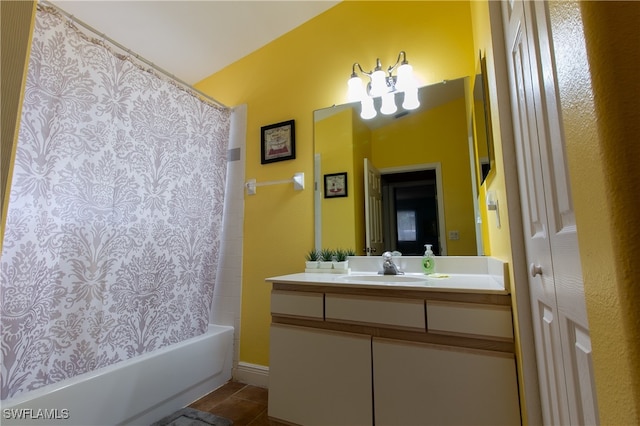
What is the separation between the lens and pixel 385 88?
174 cm

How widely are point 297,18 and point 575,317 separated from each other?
233 cm

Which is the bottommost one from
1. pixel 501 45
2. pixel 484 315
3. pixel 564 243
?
pixel 484 315

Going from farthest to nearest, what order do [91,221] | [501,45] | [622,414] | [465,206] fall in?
[465,206] < [91,221] < [501,45] < [622,414]

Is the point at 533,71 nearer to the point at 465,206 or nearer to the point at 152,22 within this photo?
the point at 465,206

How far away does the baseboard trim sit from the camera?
6.30 ft

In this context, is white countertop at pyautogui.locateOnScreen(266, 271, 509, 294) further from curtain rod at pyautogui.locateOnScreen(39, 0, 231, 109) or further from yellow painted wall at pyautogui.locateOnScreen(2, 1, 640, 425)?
curtain rod at pyautogui.locateOnScreen(39, 0, 231, 109)

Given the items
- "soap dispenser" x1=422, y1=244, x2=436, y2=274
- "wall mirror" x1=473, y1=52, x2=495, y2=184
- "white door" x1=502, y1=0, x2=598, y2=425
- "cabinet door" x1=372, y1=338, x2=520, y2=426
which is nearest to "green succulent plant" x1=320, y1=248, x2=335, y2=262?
"soap dispenser" x1=422, y1=244, x2=436, y2=274

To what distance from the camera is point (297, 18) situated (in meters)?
2.05

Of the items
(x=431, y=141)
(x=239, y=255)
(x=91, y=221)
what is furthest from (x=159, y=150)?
(x=431, y=141)

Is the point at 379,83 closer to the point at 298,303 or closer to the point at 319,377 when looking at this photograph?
the point at 298,303

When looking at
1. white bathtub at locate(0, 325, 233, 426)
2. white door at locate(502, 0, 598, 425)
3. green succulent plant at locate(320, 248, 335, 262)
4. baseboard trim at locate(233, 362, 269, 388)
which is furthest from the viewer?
baseboard trim at locate(233, 362, 269, 388)

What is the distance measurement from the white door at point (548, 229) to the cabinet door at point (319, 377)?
2.05ft

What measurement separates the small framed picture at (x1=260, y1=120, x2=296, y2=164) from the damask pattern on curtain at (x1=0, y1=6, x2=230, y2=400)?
51cm

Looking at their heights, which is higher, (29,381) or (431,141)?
(431,141)
